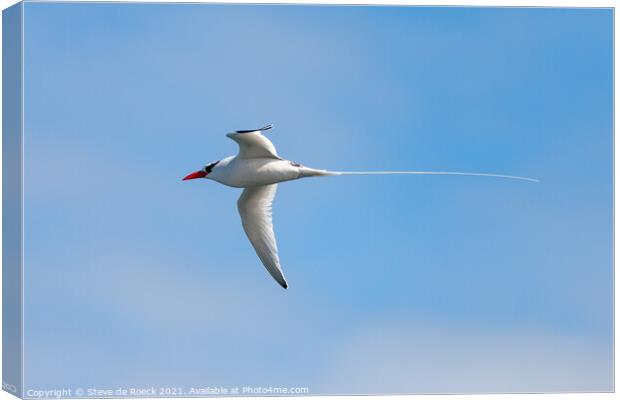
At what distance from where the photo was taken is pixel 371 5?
38.7 ft

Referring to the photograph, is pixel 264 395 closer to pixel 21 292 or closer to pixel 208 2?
pixel 21 292

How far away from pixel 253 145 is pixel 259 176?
1.47 feet

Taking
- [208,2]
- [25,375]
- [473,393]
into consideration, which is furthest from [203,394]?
[208,2]

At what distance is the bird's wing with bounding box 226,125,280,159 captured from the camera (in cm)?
1174

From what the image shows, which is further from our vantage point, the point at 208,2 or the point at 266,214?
the point at 266,214

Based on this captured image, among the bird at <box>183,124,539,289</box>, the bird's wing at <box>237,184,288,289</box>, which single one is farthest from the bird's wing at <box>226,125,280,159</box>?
the bird's wing at <box>237,184,288,289</box>

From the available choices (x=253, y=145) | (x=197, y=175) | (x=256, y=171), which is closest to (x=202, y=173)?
(x=197, y=175)

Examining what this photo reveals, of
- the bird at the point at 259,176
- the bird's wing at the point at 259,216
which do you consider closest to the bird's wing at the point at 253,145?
the bird at the point at 259,176

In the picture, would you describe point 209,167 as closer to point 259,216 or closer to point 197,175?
point 197,175

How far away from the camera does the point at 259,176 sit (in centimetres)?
1242

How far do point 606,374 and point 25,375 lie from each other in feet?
16.9

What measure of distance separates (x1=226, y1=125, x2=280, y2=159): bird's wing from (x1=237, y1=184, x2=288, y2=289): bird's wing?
0.94 meters

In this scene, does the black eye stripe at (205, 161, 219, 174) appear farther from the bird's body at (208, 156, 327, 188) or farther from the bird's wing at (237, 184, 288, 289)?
the bird's wing at (237, 184, 288, 289)

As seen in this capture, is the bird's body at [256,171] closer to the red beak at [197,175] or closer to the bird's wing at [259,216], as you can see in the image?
the red beak at [197,175]
